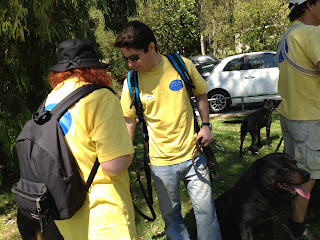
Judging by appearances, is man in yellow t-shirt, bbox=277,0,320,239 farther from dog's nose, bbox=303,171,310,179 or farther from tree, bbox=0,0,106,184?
tree, bbox=0,0,106,184

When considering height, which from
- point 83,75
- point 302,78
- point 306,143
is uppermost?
point 83,75

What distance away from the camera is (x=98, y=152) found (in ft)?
5.19

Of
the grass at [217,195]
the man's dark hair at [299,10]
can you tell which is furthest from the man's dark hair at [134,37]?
the man's dark hair at [299,10]

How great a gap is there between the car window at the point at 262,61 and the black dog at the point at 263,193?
7731mm

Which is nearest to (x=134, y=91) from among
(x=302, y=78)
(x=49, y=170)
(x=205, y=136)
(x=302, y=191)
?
(x=205, y=136)

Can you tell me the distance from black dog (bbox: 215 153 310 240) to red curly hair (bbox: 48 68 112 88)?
172 centimetres

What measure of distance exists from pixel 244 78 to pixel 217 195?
651cm

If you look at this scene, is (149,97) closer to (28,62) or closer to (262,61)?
(28,62)

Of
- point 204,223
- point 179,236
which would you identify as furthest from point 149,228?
point 204,223

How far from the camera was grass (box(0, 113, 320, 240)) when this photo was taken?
339cm

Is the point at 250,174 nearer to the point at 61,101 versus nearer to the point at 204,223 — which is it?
the point at 204,223

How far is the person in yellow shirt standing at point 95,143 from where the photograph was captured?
1562mm

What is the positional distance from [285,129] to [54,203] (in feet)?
7.03

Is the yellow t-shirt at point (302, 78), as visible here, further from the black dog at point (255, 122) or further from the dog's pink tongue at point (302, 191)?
the black dog at point (255, 122)
